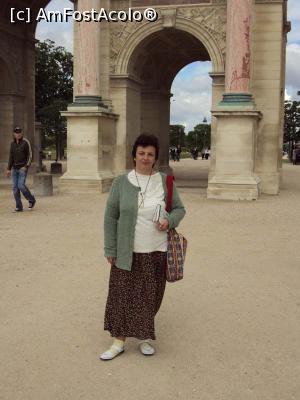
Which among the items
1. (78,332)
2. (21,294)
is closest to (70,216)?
(21,294)

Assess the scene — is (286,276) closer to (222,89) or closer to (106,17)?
(222,89)

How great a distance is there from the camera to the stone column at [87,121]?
17.4 meters

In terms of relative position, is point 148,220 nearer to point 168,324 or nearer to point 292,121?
point 168,324

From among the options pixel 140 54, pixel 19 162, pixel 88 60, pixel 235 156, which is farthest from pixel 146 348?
pixel 140 54

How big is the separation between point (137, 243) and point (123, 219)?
0.21 metres

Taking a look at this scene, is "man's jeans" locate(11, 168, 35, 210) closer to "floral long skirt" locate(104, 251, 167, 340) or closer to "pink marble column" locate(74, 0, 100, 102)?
"pink marble column" locate(74, 0, 100, 102)

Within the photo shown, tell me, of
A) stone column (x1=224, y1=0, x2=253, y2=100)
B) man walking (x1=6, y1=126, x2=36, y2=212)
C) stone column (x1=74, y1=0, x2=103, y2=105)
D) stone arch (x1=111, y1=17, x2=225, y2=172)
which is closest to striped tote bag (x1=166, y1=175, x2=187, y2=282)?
man walking (x1=6, y1=126, x2=36, y2=212)

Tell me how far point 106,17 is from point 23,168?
26.3 ft

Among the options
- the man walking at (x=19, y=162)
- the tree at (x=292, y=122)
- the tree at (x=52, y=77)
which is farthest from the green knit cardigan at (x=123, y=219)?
the tree at (x=292, y=122)

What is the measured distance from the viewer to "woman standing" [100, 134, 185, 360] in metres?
4.28

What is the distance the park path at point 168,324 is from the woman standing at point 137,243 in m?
0.29

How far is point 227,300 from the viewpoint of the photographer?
5879 millimetres

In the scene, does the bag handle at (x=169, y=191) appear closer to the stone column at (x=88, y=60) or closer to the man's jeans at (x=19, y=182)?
the man's jeans at (x=19, y=182)

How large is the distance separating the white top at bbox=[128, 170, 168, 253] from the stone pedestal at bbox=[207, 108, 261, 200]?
38.9 ft
